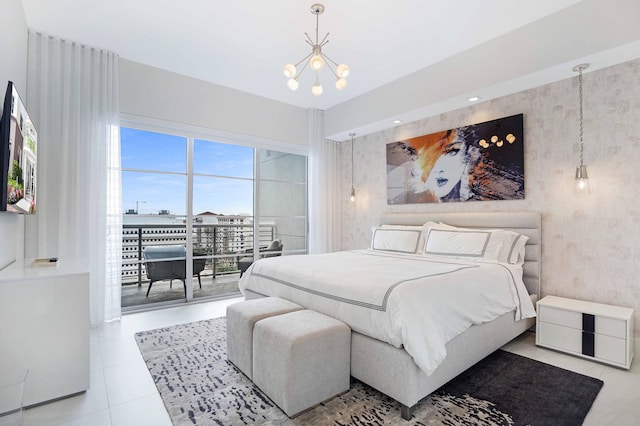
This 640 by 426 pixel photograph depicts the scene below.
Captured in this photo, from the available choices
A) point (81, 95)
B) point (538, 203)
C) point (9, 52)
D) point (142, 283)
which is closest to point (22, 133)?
point (9, 52)

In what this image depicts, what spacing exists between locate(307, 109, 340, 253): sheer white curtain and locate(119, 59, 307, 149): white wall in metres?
0.19

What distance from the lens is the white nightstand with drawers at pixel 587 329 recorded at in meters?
2.37

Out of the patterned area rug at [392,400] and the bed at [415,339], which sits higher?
the bed at [415,339]

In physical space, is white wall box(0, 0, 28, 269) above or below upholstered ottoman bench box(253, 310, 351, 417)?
above

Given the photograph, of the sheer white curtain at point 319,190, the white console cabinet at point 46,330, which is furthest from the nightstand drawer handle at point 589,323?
the white console cabinet at point 46,330

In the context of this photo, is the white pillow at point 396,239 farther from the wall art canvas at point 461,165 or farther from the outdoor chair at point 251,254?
the outdoor chair at point 251,254

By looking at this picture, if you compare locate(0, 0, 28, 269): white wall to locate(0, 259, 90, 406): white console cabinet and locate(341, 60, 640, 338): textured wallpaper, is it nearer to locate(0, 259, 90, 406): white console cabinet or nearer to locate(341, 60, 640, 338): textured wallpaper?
locate(0, 259, 90, 406): white console cabinet

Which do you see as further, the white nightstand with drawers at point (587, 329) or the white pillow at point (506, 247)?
the white pillow at point (506, 247)

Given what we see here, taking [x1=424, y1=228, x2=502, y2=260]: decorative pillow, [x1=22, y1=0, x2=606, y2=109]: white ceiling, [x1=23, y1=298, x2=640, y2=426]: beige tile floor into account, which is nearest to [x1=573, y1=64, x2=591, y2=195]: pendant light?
[x1=22, y1=0, x2=606, y2=109]: white ceiling

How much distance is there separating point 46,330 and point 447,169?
413 cm

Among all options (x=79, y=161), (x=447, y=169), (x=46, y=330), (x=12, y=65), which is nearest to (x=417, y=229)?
(x=447, y=169)

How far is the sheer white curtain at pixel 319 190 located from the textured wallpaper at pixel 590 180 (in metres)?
2.49

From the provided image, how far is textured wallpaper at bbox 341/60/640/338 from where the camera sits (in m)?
2.69

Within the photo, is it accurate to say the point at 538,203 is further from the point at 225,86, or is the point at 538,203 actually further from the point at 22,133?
the point at 22,133
